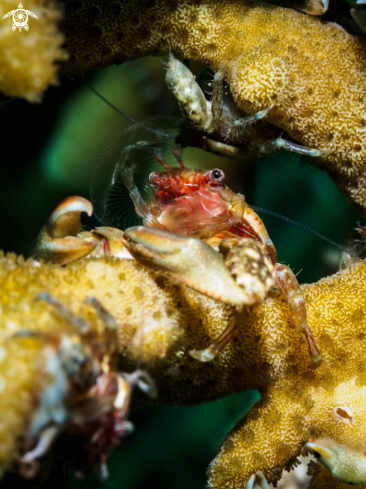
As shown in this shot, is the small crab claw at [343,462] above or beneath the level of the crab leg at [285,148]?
beneath

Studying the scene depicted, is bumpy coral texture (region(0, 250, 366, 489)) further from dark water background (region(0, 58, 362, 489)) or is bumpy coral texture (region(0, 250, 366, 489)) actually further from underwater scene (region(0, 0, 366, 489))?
dark water background (region(0, 58, 362, 489))

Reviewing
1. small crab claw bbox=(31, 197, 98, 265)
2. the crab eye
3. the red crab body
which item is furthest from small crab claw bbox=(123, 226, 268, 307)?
the crab eye

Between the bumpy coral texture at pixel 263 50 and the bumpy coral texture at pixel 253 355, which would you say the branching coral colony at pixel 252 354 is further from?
the bumpy coral texture at pixel 263 50

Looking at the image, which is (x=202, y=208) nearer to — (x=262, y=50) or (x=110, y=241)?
(x=110, y=241)

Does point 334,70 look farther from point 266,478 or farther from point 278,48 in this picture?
point 266,478

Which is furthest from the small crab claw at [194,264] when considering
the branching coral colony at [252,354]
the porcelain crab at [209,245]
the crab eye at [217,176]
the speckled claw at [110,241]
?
the crab eye at [217,176]

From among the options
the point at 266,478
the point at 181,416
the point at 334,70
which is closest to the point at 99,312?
the point at 266,478
